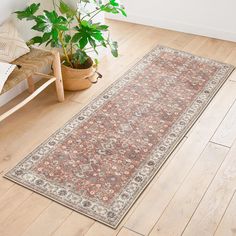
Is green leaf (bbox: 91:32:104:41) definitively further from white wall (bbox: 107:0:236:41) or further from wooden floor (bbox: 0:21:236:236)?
white wall (bbox: 107:0:236:41)

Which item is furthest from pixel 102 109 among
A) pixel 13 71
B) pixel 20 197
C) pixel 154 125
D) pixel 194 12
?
pixel 194 12

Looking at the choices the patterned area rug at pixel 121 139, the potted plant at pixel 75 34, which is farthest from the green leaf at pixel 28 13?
the patterned area rug at pixel 121 139

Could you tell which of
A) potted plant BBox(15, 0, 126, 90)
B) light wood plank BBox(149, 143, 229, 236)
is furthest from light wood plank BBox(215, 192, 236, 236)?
potted plant BBox(15, 0, 126, 90)

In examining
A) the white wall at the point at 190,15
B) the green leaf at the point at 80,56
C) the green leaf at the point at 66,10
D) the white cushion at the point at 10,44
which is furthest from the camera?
the white wall at the point at 190,15

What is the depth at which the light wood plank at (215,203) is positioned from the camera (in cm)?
199

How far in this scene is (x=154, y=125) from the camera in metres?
2.73

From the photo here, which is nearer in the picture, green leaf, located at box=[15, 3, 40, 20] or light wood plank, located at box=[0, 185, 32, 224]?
light wood plank, located at box=[0, 185, 32, 224]

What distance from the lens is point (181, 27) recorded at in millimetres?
4086

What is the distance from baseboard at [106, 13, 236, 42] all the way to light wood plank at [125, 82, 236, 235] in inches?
37.6

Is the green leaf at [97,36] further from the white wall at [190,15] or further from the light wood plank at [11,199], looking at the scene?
the white wall at [190,15]

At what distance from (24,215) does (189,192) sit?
90 centimetres

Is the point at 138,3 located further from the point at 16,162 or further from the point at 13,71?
the point at 16,162

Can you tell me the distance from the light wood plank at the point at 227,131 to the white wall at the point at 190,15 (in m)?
1.33

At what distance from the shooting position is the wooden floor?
200 centimetres
